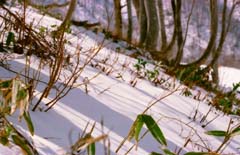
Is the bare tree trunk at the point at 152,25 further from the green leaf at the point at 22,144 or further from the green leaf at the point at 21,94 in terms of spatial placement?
the green leaf at the point at 22,144

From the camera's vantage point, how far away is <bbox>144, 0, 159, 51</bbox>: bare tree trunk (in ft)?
22.5

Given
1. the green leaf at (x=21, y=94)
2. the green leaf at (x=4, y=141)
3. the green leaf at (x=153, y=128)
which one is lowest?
the green leaf at (x=4, y=141)

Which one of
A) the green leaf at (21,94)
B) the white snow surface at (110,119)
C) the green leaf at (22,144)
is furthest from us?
the white snow surface at (110,119)

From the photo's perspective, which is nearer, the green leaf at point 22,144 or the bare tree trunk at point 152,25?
the green leaf at point 22,144

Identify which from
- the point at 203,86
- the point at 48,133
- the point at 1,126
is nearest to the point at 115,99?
the point at 48,133

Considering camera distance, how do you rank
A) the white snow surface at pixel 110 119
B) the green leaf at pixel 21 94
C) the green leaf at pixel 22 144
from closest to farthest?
1. the green leaf at pixel 22 144
2. the green leaf at pixel 21 94
3. the white snow surface at pixel 110 119

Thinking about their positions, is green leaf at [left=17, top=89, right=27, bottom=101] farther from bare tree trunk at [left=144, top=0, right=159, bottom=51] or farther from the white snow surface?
bare tree trunk at [left=144, top=0, right=159, bottom=51]

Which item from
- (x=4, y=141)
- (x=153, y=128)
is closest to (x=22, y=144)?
(x=4, y=141)

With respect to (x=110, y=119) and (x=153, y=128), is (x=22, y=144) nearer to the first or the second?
(x=153, y=128)

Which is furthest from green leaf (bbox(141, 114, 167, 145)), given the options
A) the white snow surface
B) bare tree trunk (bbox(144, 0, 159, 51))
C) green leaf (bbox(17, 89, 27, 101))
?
bare tree trunk (bbox(144, 0, 159, 51))

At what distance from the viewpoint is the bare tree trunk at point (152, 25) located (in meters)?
6.87

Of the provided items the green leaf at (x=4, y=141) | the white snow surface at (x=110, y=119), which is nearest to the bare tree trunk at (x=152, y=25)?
the white snow surface at (x=110, y=119)

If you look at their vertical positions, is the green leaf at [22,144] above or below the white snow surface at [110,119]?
above

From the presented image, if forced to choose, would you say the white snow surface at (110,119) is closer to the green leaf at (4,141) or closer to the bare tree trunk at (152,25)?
the green leaf at (4,141)
